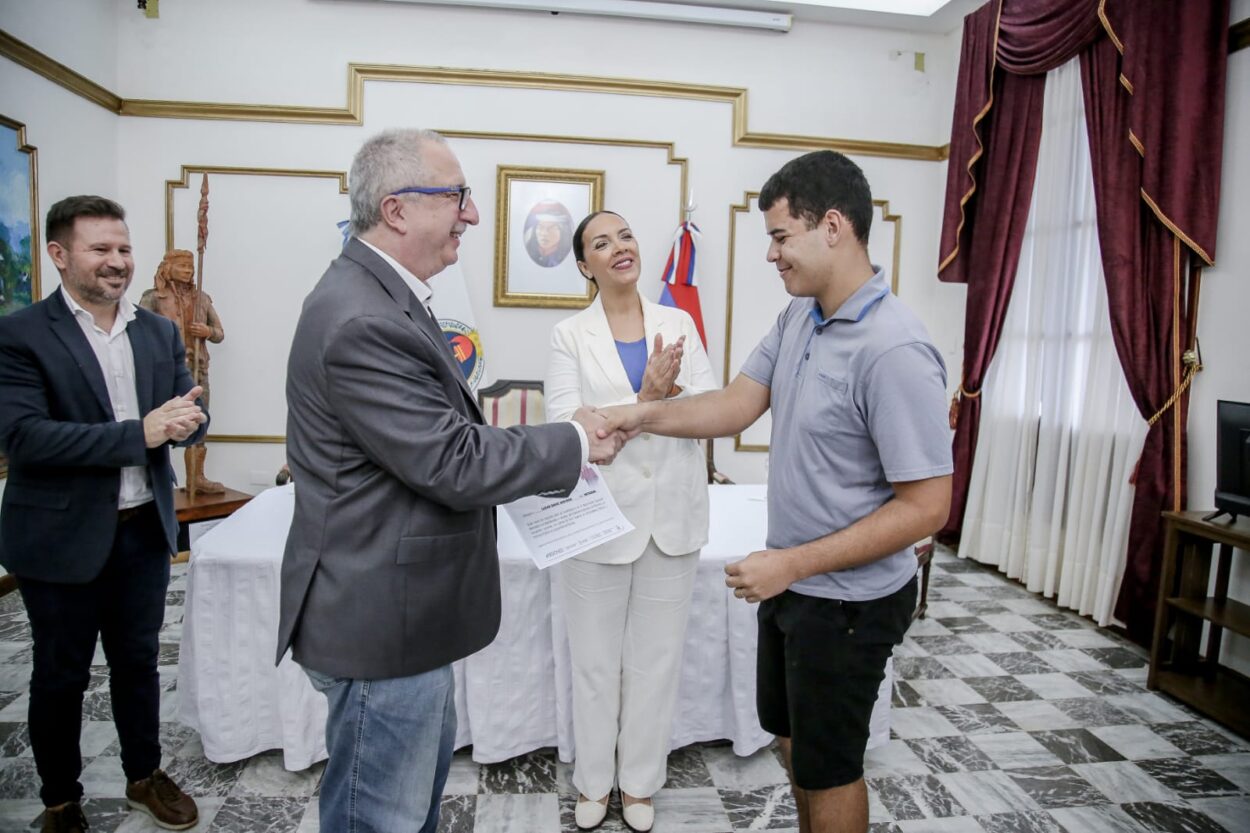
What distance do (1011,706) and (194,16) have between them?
18.3 feet

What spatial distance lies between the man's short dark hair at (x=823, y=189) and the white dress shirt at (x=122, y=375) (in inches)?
61.5

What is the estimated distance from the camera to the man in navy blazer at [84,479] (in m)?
1.72

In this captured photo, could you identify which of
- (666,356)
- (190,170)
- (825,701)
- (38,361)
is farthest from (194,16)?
(825,701)

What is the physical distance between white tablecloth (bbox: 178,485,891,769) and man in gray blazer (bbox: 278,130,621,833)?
0.98m

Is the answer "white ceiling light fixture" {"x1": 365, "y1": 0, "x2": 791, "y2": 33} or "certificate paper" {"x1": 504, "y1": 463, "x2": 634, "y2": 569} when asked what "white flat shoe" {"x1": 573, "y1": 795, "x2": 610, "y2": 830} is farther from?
"white ceiling light fixture" {"x1": 365, "y1": 0, "x2": 791, "y2": 33}

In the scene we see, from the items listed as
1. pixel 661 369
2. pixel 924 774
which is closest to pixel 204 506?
pixel 661 369

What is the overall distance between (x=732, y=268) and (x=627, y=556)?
137 inches

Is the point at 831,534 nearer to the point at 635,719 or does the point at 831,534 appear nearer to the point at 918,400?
the point at 918,400

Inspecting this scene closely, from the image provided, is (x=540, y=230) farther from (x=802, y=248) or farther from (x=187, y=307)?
(x=802, y=248)

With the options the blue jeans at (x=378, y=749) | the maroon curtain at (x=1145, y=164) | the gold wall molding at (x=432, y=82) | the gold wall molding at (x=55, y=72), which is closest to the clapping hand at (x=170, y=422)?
the blue jeans at (x=378, y=749)

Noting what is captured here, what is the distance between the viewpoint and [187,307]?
169 inches

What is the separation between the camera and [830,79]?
5098 mm

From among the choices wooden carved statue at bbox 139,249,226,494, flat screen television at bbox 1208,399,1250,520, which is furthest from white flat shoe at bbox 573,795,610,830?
wooden carved statue at bbox 139,249,226,494

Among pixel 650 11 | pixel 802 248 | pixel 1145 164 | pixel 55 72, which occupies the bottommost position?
pixel 802 248
